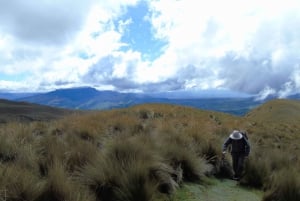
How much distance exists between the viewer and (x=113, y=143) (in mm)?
9922

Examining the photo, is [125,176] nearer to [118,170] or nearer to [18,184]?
[118,170]

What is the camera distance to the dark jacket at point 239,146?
1295cm

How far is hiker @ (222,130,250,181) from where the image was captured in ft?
41.9

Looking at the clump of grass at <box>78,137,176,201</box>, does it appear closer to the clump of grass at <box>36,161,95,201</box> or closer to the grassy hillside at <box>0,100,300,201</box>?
the grassy hillside at <box>0,100,300,201</box>

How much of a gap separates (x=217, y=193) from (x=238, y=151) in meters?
2.74

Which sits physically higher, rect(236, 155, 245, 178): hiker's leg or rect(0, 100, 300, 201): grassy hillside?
rect(0, 100, 300, 201): grassy hillside

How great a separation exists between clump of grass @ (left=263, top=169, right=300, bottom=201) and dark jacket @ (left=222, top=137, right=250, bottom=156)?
2983 mm

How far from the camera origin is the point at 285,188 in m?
9.39

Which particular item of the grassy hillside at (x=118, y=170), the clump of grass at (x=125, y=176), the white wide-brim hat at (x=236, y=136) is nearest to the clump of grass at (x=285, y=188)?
the grassy hillside at (x=118, y=170)

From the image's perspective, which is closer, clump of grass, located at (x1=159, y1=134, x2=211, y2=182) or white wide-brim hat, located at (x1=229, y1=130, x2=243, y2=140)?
clump of grass, located at (x1=159, y1=134, x2=211, y2=182)

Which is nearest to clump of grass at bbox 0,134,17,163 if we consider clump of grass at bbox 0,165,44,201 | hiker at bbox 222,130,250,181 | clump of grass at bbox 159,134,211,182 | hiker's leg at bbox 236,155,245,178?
clump of grass at bbox 0,165,44,201

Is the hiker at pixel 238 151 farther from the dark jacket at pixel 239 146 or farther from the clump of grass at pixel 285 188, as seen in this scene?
the clump of grass at pixel 285 188

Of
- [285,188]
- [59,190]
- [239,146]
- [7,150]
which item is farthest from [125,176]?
[239,146]

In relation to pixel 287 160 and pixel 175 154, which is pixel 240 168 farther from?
pixel 175 154
